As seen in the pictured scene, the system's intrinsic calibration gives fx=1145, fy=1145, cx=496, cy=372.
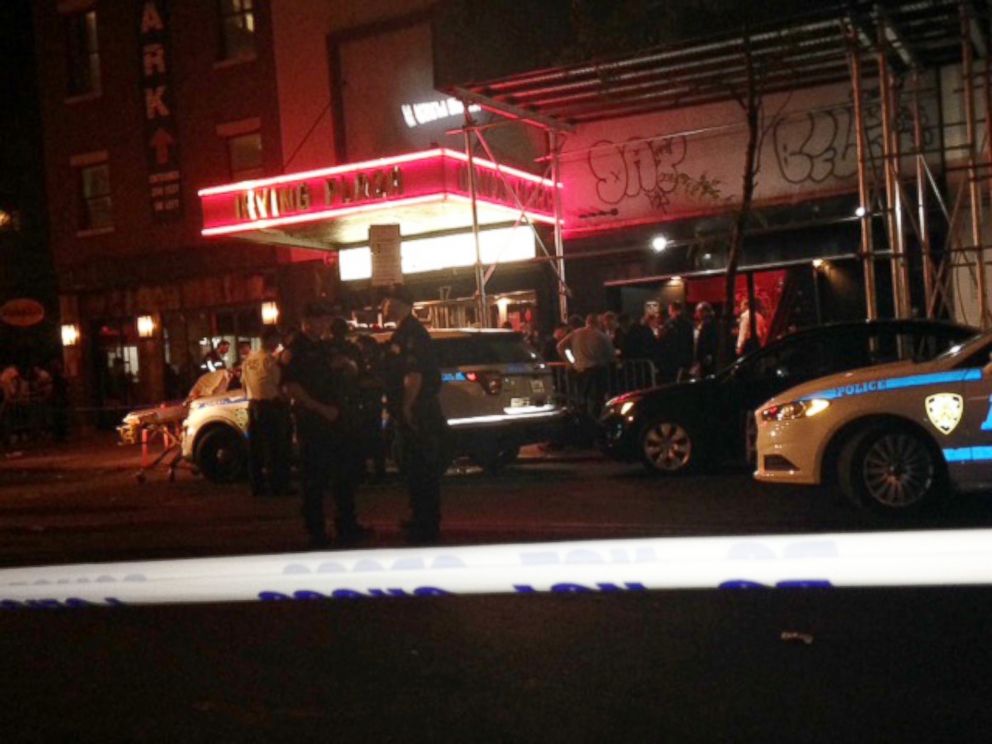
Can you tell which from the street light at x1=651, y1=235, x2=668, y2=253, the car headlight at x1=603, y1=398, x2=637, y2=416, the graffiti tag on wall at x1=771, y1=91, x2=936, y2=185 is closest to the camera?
the car headlight at x1=603, y1=398, x2=637, y2=416

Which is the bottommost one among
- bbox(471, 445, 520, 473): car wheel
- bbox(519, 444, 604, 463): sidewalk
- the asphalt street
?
the asphalt street

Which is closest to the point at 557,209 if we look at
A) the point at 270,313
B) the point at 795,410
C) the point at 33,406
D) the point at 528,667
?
the point at 270,313

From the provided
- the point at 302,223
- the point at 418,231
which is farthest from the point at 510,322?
the point at 302,223

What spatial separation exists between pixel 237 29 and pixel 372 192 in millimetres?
8006

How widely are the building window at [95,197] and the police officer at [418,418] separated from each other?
62.5 ft

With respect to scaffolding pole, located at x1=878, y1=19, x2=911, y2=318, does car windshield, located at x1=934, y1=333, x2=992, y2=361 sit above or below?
below

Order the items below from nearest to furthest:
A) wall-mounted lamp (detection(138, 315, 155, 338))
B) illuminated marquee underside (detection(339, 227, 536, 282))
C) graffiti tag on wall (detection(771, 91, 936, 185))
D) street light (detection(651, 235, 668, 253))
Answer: graffiti tag on wall (detection(771, 91, 936, 185))
street light (detection(651, 235, 668, 253))
illuminated marquee underside (detection(339, 227, 536, 282))
wall-mounted lamp (detection(138, 315, 155, 338))

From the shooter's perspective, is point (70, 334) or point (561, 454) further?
point (70, 334)

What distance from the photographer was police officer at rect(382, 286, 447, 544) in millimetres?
8133

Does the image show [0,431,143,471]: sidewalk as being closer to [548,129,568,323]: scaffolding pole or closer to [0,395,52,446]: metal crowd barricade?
[0,395,52,446]: metal crowd barricade

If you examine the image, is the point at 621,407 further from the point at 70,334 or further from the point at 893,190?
the point at 70,334

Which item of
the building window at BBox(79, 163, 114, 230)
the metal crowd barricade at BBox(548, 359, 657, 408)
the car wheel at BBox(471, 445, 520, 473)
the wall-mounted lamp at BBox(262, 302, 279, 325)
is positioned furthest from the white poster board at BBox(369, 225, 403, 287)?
the building window at BBox(79, 163, 114, 230)

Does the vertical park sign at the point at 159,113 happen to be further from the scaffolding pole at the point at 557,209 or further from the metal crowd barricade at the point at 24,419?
the scaffolding pole at the point at 557,209

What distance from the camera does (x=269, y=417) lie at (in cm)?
1282
